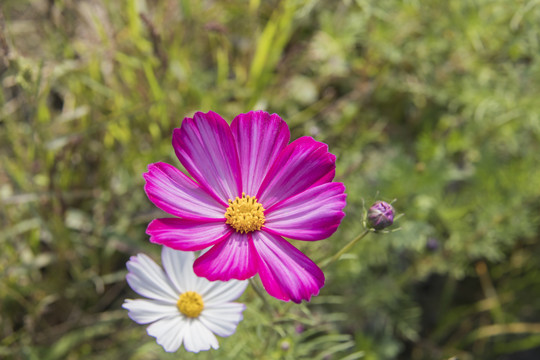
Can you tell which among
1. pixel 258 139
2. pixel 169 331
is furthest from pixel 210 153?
pixel 169 331

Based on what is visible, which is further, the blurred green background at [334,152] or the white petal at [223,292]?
the blurred green background at [334,152]

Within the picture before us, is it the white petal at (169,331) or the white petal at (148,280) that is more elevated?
the white petal at (148,280)

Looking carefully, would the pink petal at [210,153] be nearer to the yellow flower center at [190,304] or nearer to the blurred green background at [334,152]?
the yellow flower center at [190,304]

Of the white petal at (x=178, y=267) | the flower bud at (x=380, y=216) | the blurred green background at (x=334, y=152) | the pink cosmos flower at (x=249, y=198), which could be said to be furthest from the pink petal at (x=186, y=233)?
the blurred green background at (x=334, y=152)

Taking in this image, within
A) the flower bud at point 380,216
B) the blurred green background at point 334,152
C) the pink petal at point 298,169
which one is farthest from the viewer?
the blurred green background at point 334,152

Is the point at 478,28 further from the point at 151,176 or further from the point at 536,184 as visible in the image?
the point at 151,176

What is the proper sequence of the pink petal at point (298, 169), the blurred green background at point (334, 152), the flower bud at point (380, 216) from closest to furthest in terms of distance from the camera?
1. the flower bud at point (380, 216)
2. the pink petal at point (298, 169)
3. the blurred green background at point (334, 152)

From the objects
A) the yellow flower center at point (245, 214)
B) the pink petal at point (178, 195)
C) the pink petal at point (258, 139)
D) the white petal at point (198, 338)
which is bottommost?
the white petal at point (198, 338)
